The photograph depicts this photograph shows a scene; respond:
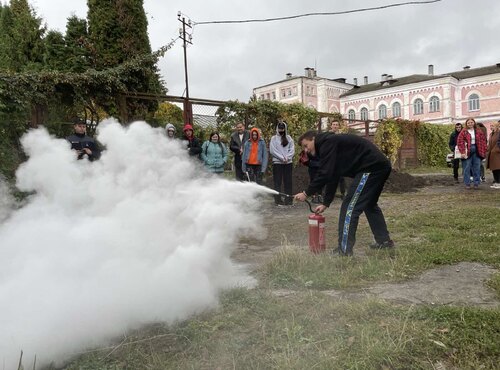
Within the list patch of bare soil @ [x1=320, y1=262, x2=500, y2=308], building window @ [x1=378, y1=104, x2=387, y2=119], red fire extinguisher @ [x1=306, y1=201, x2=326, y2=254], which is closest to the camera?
patch of bare soil @ [x1=320, y1=262, x2=500, y2=308]

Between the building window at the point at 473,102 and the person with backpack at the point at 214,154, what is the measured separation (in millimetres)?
54800

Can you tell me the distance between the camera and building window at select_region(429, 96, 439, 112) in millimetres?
55544

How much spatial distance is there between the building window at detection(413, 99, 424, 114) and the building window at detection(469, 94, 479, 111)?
19.1 ft

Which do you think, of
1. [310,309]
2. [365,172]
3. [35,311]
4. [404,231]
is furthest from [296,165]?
[35,311]

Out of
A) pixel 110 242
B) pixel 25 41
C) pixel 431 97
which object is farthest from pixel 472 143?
pixel 431 97

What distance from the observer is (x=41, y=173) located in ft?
12.8

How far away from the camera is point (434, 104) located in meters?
55.8

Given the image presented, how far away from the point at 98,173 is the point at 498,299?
3.91 metres

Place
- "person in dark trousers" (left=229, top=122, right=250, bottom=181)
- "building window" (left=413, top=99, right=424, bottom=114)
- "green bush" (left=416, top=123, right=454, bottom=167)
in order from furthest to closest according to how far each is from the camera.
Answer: "building window" (left=413, top=99, right=424, bottom=114) < "green bush" (left=416, top=123, right=454, bottom=167) < "person in dark trousers" (left=229, top=122, right=250, bottom=181)

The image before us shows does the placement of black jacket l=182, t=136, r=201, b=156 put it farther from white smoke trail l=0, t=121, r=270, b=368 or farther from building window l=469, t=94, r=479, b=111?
building window l=469, t=94, r=479, b=111

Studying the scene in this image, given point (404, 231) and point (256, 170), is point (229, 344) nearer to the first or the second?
point (404, 231)

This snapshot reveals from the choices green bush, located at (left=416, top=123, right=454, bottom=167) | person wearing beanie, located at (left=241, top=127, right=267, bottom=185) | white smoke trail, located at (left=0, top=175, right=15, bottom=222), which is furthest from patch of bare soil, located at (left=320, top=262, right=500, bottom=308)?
green bush, located at (left=416, top=123, right=454, bottom=167)

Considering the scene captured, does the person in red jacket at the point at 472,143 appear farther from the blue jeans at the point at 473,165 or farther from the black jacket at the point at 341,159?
the black jacket at the point at 341,159

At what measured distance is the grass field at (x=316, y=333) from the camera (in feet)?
9.14
